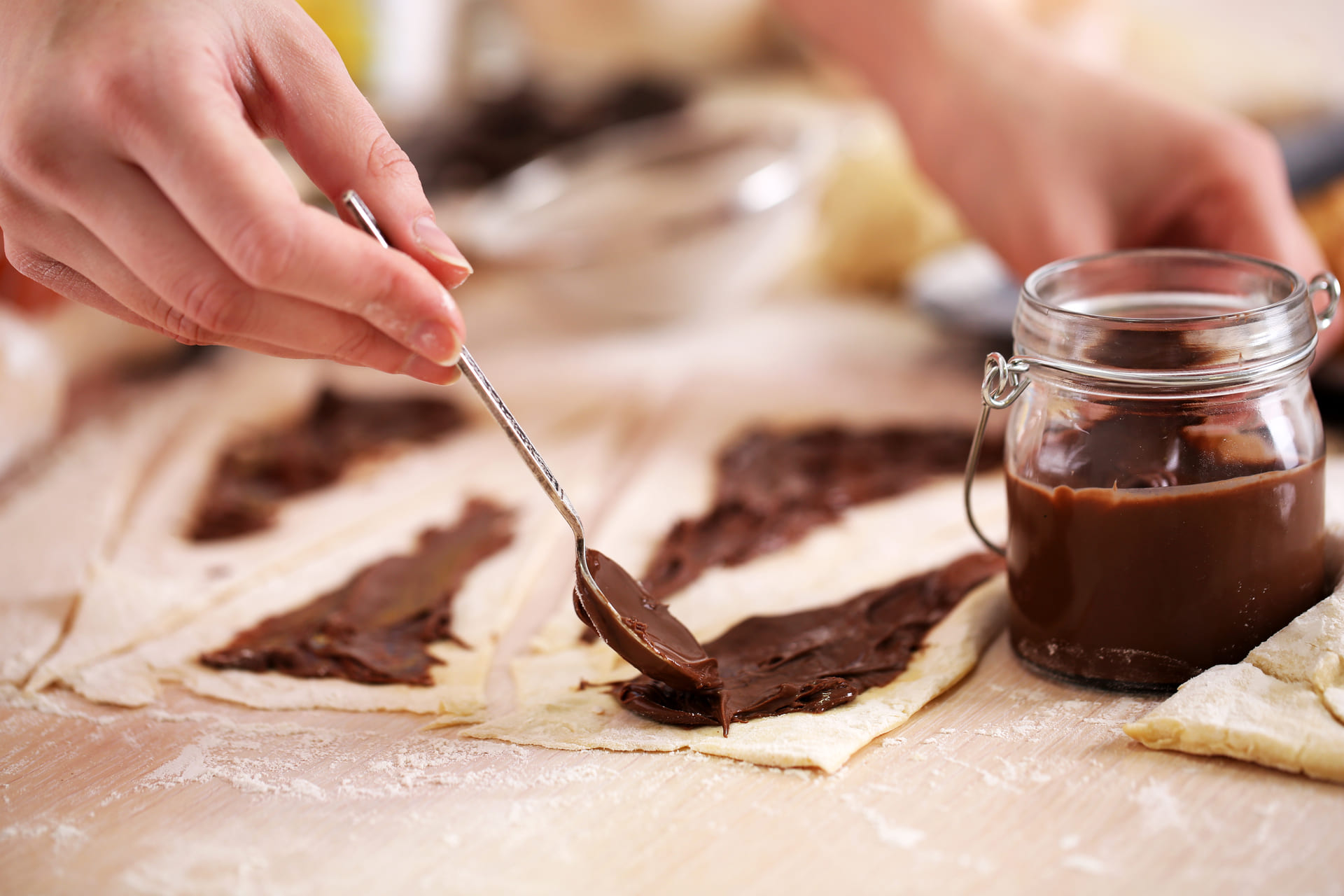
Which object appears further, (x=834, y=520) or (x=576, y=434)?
(x=576, y=434)

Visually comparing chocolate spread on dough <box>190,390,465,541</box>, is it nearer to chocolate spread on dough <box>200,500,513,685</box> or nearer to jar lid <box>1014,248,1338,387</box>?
chocolate spread on dough <box>200,500,513,685</box>

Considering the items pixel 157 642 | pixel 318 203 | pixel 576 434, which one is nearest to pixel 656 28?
pixel 318 203

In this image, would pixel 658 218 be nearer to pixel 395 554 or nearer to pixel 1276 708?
pixel 395 554

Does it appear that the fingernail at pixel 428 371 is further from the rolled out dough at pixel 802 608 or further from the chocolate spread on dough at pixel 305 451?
the chocolate spread on dough at pixel 305 451

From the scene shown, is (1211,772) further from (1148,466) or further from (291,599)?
(291,599)

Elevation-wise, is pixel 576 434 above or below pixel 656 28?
below

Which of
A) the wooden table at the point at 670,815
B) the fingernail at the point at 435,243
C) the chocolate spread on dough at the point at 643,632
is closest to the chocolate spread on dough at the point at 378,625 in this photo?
the wooden table at the point at 670,815

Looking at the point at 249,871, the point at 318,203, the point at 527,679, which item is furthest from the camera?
the point at 318,203

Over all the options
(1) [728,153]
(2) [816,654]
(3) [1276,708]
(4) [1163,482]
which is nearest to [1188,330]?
(4) [1163,482]
